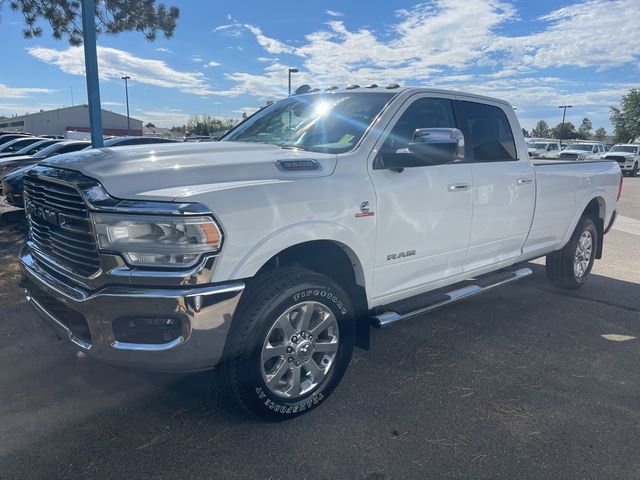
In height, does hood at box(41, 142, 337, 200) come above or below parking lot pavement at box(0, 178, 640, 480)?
above

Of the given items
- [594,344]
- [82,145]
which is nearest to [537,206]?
[594,344]

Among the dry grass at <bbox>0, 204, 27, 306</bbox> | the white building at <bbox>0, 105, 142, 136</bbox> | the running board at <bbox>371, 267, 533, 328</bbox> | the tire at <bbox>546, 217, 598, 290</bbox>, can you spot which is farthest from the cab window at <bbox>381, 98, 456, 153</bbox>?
the white building at <bbox>0, 105, 142, 136</bbox>

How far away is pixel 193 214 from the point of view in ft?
8.20

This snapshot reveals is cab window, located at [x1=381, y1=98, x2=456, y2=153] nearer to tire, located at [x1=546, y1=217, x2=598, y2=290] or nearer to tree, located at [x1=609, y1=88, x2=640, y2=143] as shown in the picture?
tire, located at [x1=546, y1=217, x2=598, y2=290]

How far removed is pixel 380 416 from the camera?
3170 mm

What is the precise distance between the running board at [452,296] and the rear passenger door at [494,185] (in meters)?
0.16

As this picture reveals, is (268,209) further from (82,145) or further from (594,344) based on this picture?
(82,145)

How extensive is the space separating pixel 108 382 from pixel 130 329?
1192 mm

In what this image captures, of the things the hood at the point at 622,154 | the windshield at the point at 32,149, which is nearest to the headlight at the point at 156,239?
the windshield at the point at 32,149

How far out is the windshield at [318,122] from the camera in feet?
11.8

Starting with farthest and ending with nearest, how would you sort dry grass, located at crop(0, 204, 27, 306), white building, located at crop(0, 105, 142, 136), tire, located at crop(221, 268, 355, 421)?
white building, located at crop(0, 105, 142, 136) < dry grass, located at crop(0, 204, 27, 306) < tire, located at crop(221, 268, 355, 421)

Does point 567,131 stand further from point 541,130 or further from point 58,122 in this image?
point 58,122

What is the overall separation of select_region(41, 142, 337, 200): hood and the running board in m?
1.08

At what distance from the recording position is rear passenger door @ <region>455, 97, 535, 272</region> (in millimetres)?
4289
